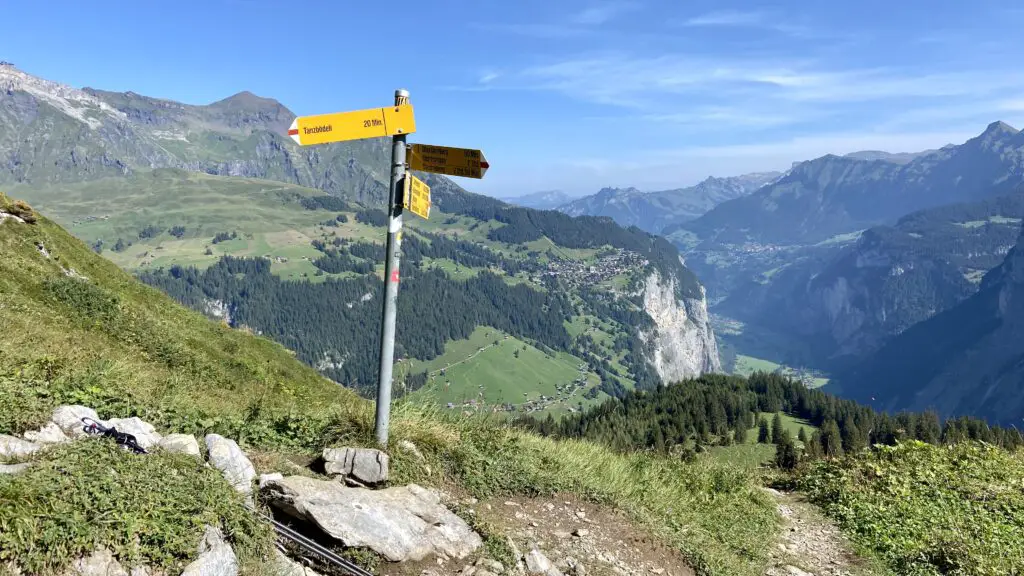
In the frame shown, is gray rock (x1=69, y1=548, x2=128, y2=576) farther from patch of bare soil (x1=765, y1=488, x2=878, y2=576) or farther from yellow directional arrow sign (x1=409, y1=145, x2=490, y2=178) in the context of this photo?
patch of bare soil (x1=765, y1=488, x2=878, y2=576)

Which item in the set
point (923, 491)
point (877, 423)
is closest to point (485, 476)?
point (923, 491)

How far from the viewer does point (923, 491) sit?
13914mm

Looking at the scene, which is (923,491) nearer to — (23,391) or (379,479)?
(379,479)

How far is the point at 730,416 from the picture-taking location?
380ft

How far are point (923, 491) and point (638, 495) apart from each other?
28.0 ft

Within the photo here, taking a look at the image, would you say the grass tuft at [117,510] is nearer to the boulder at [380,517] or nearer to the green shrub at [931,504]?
the boulder at [380,517]

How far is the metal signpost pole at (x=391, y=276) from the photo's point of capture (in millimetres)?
8180

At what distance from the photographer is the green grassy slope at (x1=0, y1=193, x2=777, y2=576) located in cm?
682

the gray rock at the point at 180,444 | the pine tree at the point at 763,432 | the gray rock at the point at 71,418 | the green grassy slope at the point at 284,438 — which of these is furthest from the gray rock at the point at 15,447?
the pine tree at the point at 763,432

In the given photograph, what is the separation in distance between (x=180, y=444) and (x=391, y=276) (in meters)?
3.40

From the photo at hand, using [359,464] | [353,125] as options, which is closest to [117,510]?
[359,464]

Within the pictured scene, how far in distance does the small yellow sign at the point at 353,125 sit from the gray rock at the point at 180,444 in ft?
13.5

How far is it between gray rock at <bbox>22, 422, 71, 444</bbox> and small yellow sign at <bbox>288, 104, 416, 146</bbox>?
4.58m

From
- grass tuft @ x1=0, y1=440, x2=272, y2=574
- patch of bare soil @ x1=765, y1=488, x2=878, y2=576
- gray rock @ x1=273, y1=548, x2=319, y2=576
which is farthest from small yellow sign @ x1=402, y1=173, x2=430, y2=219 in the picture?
patch of bare soil @ x1=765, y1=488, x2=878, y2=576
